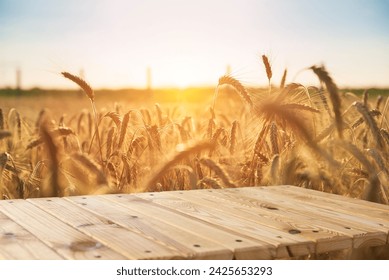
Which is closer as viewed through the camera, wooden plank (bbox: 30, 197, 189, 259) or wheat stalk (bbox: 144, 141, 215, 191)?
wooden plank (bbox: 30, 197, 189, 259)

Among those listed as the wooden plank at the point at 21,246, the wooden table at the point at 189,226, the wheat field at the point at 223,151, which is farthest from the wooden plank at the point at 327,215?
the wooden plank at the point at 21,246

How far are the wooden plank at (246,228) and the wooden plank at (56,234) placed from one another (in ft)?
1.28

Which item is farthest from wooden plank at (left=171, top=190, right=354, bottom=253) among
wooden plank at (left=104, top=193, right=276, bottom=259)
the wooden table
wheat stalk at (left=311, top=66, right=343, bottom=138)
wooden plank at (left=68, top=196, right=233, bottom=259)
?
wheat stalk at (left=311, top=66, right=343, bottom=138)

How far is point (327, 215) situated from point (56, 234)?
0.86 meters

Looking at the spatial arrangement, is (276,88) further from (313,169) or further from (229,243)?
(229,243)

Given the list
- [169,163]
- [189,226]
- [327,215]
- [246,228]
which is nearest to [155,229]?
[189,226]

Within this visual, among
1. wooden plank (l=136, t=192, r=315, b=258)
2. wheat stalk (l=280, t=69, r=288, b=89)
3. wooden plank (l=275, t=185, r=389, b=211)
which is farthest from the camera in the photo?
wheat stalk (l=280, t=69, r=288, b=89)

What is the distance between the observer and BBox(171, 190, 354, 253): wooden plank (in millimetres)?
1824

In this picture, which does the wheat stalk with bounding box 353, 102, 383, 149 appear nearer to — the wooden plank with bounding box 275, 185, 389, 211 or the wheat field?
the wheat field

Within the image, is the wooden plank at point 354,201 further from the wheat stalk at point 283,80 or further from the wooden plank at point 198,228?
the wooden plank at point 198,228

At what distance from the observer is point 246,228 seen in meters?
1.91

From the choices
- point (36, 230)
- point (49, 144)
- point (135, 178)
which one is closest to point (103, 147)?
point (135, 178)

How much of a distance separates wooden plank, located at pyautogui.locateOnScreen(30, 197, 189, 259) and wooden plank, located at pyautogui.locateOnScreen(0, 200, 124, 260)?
2 centimetres

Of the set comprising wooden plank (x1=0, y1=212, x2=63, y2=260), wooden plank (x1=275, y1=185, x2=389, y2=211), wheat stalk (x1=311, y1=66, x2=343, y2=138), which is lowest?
wooden plank (x1=275, y1=185, x2=389, y2=211)
